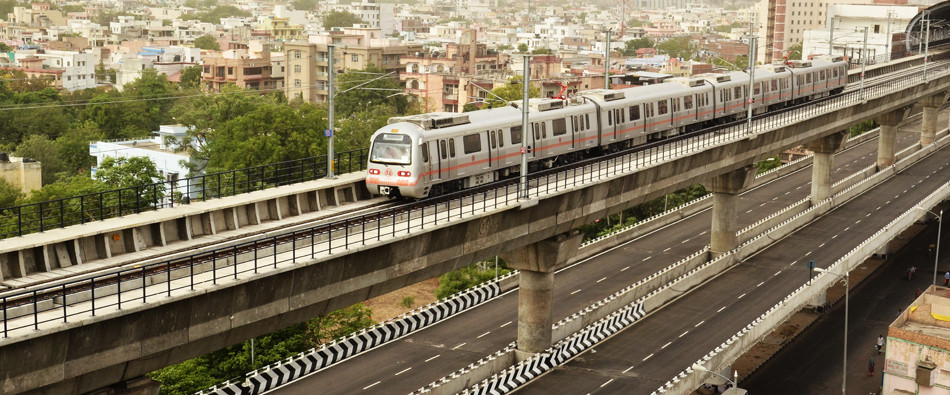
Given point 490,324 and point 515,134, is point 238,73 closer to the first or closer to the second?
point 490,324

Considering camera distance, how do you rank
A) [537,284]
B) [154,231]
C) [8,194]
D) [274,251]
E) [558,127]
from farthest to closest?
[8,194] → [558,127] → [537,284] → [154,231] → [274,251]

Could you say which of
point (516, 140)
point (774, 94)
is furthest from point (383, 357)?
point (774, 94)

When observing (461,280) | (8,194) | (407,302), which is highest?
(8,194)

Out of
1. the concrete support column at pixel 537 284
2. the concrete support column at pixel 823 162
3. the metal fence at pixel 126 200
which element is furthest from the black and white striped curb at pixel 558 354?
the concrete support column at pixel 823 162

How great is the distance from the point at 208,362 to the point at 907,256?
52720 mm

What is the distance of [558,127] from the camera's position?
178 ft

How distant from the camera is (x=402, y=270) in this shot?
38688 millimetres

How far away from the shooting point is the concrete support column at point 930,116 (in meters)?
110

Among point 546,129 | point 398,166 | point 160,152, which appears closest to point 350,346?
point 398,166

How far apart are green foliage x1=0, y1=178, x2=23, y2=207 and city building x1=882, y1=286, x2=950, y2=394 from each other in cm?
6320

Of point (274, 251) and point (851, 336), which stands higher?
point (274, 251)

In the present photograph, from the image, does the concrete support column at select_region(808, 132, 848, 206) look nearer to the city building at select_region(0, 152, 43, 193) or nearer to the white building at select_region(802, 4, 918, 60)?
the city building at select_region(0, 152, 43, 193)

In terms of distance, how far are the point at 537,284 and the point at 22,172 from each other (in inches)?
2403

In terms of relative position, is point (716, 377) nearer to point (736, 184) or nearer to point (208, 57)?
point (736, 184)
